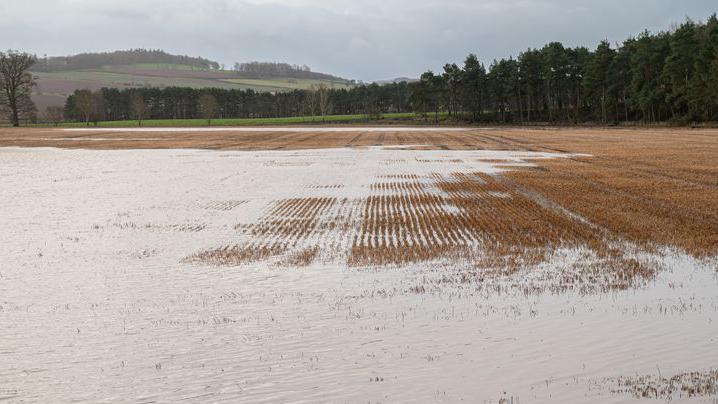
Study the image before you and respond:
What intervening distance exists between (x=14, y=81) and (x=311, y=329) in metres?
117

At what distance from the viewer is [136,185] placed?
89.9 ft

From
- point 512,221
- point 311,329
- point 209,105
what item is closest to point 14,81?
point 209,105

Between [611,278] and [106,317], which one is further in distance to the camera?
[611,278]

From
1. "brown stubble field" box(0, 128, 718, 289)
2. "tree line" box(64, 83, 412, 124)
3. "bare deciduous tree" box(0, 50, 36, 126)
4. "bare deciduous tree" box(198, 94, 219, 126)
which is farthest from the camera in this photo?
"tree line" box(64, 83, 412, 124)

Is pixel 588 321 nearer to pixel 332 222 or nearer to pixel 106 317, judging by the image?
pixel 106 317

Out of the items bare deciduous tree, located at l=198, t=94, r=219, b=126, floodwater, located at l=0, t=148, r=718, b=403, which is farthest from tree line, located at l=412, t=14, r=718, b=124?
floodwater, located at l=0, t=148, r=718, b=403

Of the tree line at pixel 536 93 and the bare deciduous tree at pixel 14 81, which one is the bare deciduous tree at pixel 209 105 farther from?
the bare deciduous tree at pixel 14 81

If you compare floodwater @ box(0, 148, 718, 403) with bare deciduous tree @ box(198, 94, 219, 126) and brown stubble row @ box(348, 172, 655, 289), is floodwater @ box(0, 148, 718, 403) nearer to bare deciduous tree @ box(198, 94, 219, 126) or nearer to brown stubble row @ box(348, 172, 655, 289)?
brown stubble row @ box(348, 172, 655, 289)

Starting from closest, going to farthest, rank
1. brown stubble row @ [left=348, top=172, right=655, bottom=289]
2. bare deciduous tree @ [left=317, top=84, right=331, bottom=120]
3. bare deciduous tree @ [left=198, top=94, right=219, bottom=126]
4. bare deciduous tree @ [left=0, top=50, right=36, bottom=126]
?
brown stubble row @ [left=348, top=172, right=655, bottom=289], bare deciduous tree @ [left=0, top=50, right=36, bottom=126], bare deciduous tree @ [left=198, top=94, right=219, bottom=126], bare deciduous tree @ [left=317, top=84, right=331, bottom=120]

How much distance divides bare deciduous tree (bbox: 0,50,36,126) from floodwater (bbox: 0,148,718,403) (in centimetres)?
10612

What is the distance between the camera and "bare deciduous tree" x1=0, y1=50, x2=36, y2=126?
109 meters

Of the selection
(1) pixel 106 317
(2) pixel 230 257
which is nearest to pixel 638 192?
(2) pixel 230 257

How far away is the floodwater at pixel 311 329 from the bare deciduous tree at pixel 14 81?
106 m

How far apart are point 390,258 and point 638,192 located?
526 inches
